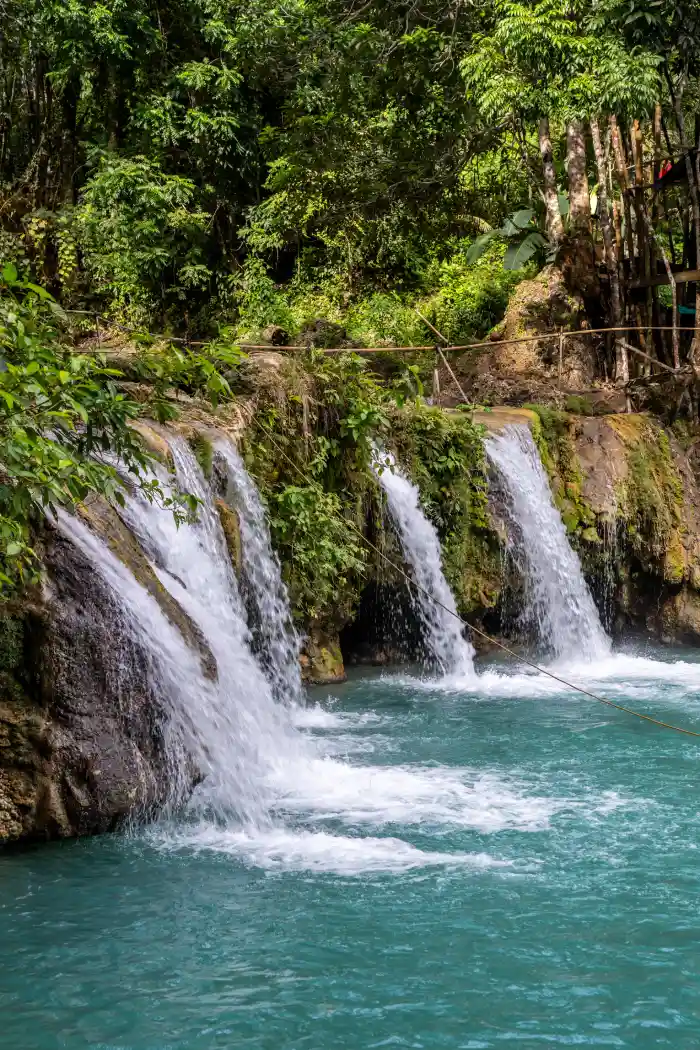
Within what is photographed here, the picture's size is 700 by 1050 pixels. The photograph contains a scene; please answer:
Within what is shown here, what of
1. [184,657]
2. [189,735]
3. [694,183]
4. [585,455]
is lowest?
[189,735]

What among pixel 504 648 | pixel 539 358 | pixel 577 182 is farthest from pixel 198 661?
pixel 577 182

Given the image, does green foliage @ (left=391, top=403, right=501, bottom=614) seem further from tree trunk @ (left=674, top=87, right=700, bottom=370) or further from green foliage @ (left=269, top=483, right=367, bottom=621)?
tree trunk @ (left=674, top=87, right=700, bottom=370)

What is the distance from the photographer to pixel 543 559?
14102 mm

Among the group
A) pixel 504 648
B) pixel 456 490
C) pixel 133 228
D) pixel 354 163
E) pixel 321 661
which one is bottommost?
pixel 321 661

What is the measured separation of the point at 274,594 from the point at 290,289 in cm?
1362

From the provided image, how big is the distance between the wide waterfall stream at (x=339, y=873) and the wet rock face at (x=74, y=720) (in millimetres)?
144

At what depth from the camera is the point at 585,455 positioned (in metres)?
15.5

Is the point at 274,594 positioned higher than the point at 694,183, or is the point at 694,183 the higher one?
the point at 694,183

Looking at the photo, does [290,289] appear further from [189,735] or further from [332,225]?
[189,735]

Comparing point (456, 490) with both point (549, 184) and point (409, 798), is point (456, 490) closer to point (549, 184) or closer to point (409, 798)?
point (409, 798)

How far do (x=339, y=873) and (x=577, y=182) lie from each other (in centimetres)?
1401

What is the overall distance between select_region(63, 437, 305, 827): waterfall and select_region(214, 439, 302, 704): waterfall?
556mm

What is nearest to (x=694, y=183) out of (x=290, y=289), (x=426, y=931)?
(x=290, y=289)

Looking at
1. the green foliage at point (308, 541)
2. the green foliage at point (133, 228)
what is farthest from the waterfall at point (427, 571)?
the green foliage at point (133, 228)
